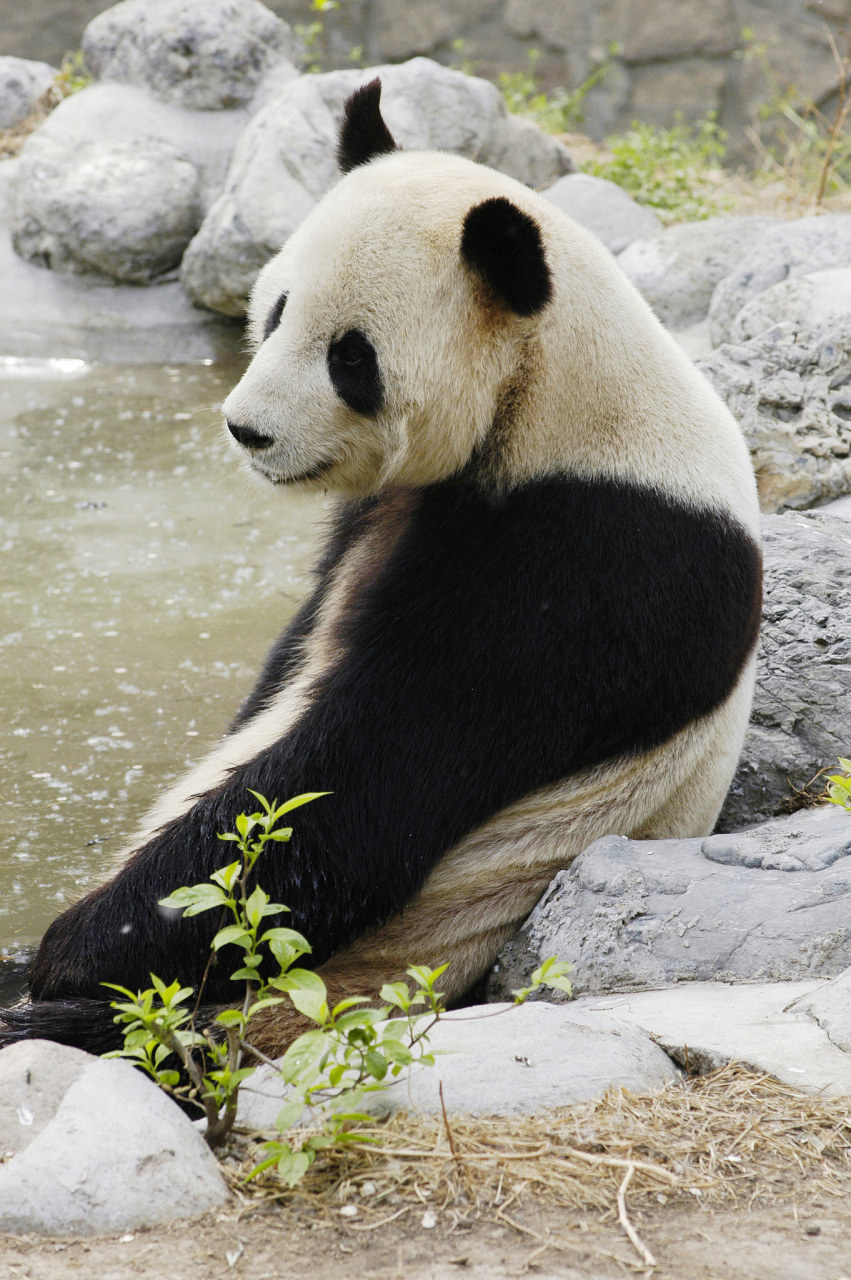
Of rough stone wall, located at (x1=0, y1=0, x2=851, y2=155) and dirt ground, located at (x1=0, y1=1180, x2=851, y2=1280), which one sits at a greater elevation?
rough stone wall, located at (x1=0, y1=0, x2=851, y2=155)

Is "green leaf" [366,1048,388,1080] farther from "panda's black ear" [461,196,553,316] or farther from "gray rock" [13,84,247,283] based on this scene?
"gray rock" [13,84,247,283]

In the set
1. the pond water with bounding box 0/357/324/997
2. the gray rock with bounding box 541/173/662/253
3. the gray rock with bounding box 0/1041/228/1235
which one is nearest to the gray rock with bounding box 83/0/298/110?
the gray rock with bounding box 541/173/662/253

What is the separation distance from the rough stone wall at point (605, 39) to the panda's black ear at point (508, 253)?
10724mm

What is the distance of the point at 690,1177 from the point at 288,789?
3.33 feet

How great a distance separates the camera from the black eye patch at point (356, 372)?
2.26 metres

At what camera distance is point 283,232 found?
8.07 m

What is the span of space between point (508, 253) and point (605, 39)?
11069mm

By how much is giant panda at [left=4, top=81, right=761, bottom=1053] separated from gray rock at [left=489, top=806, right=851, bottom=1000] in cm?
15

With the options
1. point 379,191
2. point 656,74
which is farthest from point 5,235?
point 379,191

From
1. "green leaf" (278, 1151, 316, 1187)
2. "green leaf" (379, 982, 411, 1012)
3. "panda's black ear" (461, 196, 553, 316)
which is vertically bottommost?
"green leaf" (278, 1151, 316, 1187)

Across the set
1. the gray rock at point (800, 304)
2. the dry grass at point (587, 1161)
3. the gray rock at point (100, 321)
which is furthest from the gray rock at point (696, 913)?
the gray rock at point (100, 321)

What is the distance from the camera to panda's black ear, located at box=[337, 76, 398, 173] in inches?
103

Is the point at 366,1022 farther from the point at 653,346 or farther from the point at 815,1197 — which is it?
the point at 653,346

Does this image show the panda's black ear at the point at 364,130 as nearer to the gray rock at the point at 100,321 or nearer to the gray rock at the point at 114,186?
the gray rock at the point at 100,321
